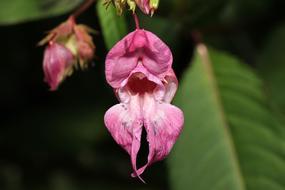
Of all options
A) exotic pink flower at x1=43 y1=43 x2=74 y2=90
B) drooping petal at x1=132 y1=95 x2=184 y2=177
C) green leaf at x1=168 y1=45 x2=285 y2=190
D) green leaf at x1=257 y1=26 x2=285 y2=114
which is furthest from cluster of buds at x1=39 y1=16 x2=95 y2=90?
green leaf at x1=257 y1=26 x2=285 y2=114

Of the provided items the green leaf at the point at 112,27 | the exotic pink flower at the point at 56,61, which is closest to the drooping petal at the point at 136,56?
the green leaf at the point at 112,27

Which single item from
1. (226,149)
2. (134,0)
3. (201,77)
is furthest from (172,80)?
(201,77)

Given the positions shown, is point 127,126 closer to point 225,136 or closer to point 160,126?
point 160,126

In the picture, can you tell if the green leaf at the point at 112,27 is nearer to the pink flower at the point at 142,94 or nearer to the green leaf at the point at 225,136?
the pink flower at the point at 142,94

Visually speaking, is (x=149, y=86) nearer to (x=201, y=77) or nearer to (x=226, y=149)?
(x=226, y=149)

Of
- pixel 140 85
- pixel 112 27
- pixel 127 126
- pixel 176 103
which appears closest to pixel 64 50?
pixel 112 27
